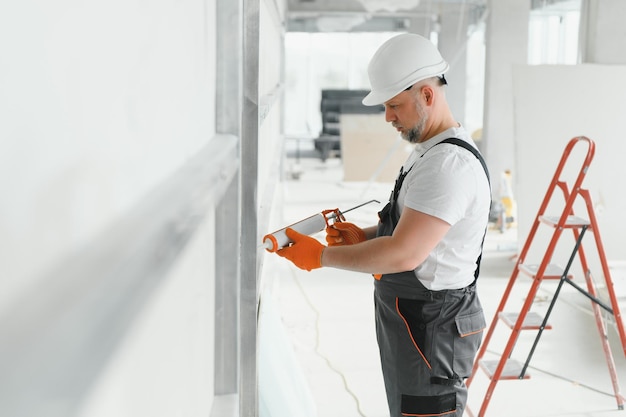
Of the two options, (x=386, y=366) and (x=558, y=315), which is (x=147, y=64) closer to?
(x=386, y=366)

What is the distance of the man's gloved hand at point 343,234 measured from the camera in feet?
7.97

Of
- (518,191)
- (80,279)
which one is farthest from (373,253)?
(518,191)

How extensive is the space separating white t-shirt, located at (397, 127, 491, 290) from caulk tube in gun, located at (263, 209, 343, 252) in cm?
26

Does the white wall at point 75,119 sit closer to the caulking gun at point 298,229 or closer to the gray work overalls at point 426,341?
the caulking gun at point 298,229

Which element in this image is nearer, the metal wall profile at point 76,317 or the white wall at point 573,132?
the metal wall profile at point 76,317

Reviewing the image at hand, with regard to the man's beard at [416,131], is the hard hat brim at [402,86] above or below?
above

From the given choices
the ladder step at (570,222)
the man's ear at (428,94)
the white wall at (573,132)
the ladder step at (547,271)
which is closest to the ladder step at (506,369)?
the ladder step at (547,271)

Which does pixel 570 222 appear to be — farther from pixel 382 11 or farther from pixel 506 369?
pixel 382 11

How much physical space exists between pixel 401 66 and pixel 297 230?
0.59 meters

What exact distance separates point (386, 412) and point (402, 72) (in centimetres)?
204

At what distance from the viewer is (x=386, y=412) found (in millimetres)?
3570

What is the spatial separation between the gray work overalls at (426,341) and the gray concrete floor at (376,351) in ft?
4.23

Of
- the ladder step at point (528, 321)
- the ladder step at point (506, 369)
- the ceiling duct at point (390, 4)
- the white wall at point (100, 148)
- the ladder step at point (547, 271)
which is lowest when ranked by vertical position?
the ladder step at point (506, 369)

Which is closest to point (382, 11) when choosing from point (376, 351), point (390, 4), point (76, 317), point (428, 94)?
point (390, 4)
